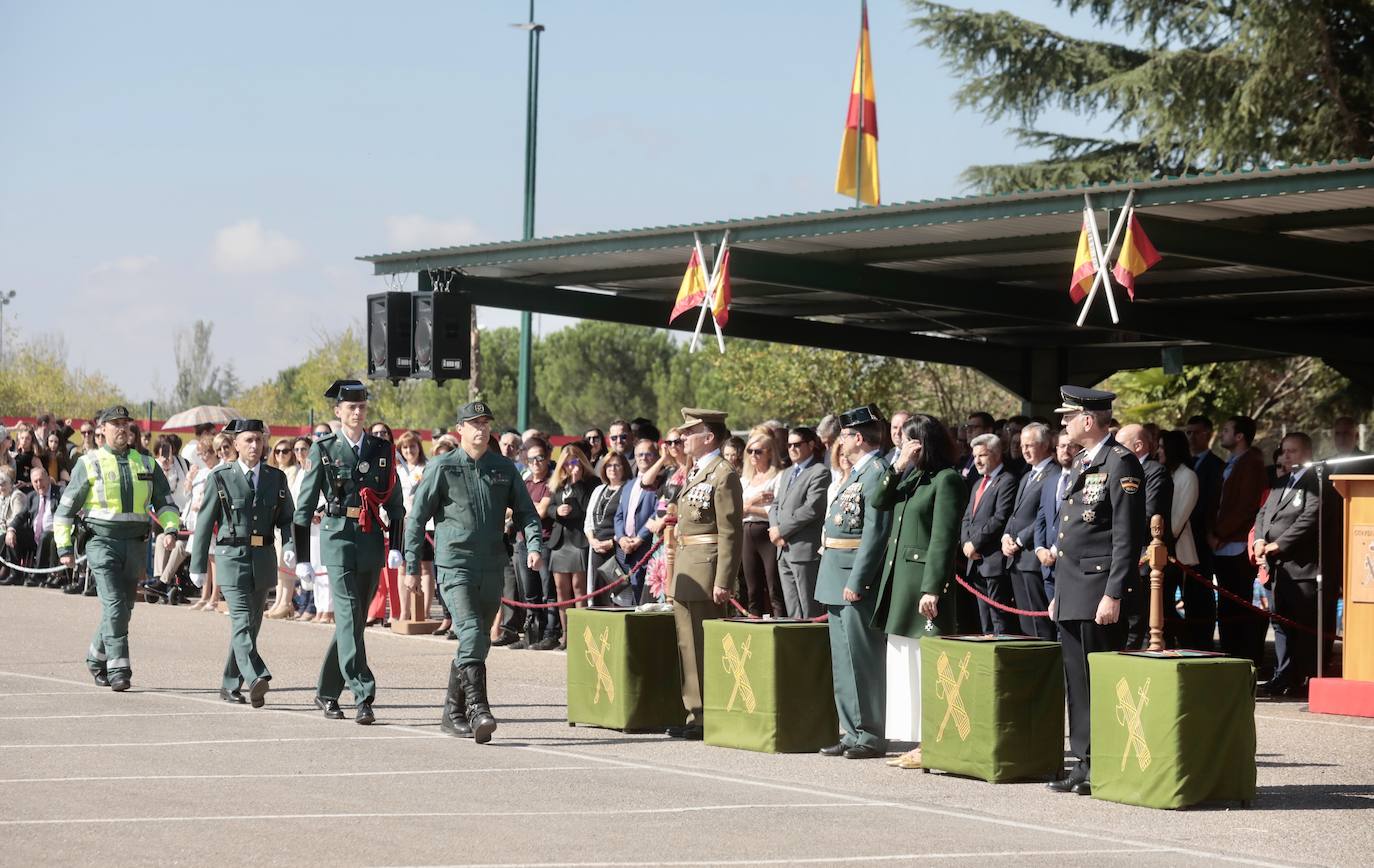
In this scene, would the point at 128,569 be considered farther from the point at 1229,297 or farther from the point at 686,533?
the point at 1229,297

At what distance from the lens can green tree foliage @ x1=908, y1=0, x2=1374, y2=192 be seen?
103ft

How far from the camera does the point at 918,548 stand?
10195mm

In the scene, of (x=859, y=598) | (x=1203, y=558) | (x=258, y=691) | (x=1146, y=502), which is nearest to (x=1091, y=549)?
(x=1146, y=502)

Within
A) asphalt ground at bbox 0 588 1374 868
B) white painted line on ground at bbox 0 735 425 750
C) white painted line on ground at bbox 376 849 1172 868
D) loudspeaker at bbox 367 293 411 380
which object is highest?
loudspeaker at bbox 367 293 411 380

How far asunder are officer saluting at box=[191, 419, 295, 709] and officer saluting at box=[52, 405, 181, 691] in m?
0.75

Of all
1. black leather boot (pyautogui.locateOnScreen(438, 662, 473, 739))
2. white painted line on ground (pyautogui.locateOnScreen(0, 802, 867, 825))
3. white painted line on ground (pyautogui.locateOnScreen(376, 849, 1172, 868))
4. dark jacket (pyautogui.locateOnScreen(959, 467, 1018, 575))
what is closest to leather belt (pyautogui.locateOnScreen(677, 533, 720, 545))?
black leather boot (pyautogui.locateOnScreen(438, 662, 473, 739))

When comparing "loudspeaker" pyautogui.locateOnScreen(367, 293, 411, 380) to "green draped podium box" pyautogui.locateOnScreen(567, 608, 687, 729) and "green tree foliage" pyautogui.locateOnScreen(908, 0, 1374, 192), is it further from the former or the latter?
"green tree foliage" pyautogui.locateOnScreen(908, 0, 1374, 192)

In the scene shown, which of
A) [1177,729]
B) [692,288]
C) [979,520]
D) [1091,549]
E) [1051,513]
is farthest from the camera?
[692,288]

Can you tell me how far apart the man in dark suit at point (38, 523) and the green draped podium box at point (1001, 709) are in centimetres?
1827

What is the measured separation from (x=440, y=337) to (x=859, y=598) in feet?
26.1

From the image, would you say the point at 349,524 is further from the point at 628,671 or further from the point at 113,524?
the point at 113,524

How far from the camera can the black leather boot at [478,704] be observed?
10.6m

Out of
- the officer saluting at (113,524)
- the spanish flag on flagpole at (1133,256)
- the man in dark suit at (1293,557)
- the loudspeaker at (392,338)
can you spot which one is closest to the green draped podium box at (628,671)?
the officer saluting at (113,524)

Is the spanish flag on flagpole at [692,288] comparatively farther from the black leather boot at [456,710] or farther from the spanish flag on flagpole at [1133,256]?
the black leather boot at [456,710]
